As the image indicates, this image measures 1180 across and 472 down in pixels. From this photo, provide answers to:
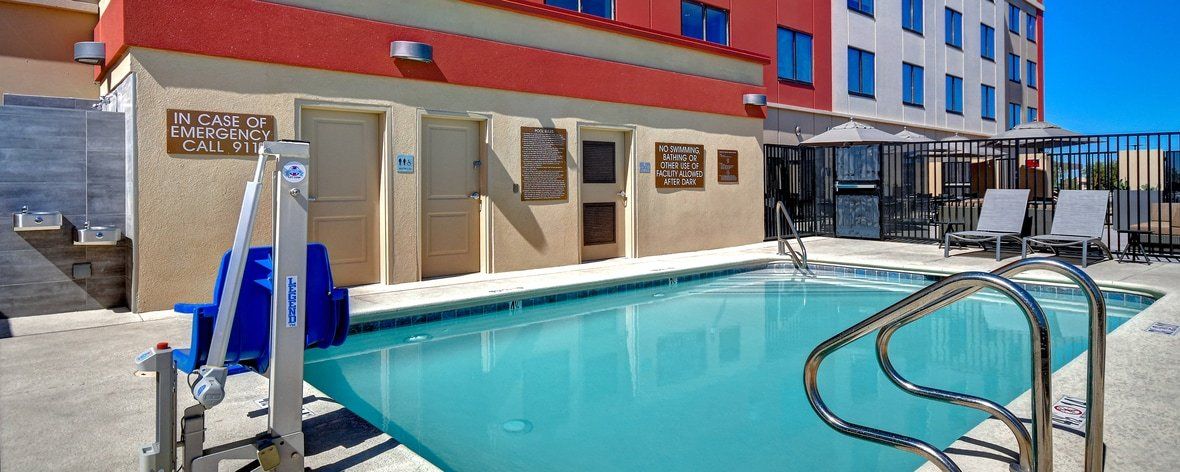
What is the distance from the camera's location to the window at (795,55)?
15.6 meters

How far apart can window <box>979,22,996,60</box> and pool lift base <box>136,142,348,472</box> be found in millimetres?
24895

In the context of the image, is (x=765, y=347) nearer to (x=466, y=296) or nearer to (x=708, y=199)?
(x=466, y=296)

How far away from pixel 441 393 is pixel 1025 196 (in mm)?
8894

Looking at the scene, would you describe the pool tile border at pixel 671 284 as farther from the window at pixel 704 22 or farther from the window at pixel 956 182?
the window at pixel 704 22

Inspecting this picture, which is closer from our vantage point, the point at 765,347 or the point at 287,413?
the point at 287,413

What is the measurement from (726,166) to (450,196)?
5.13 m

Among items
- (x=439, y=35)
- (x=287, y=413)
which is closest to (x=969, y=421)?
(x=287, y=413)

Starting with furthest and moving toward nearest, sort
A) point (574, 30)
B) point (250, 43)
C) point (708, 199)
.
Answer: point (708, 199)
point (574, 30)
point (250, 43)

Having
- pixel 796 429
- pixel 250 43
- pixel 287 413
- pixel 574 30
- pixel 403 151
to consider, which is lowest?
pixel 796 429

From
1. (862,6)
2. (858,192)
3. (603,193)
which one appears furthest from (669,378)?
(862,6)

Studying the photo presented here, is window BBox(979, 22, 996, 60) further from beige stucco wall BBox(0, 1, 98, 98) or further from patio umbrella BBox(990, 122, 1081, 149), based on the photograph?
beige stucco wall BBox(0, 1, 98, 98)

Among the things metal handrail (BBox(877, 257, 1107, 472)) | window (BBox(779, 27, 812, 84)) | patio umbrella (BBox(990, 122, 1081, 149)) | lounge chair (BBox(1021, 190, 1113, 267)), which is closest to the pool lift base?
metal handrail (BBox(877, 257, 1107, 472))

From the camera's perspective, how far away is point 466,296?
6816 millimetres

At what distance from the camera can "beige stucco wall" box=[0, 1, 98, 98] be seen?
7.15 meters
